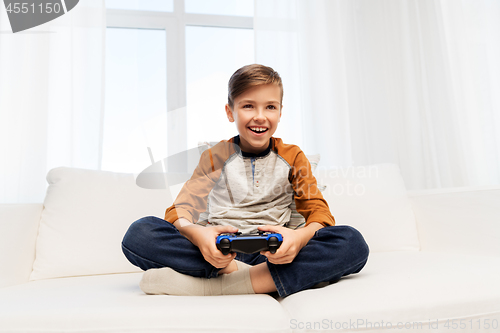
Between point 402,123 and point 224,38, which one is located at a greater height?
point 224,38

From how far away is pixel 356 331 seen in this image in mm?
560

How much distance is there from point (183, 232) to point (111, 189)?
16.5 inches

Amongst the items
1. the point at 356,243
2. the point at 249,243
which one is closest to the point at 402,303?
the point at 356,243

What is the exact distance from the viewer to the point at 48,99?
1.63 meters

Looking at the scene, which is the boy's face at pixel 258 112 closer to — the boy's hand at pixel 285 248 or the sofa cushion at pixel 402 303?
the boy's hand at pixel 285 248

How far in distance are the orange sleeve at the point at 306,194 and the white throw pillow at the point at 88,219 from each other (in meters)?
0.43

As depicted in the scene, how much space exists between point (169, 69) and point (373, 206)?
1.29 metres

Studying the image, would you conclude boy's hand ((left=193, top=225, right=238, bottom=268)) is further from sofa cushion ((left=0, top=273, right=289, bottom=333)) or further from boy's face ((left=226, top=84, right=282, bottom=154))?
boy's face ((left=226, top=84, right=282, bottom=154))

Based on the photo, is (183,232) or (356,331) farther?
(183,232)

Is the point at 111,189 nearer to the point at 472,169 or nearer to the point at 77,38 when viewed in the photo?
the point at 77,38

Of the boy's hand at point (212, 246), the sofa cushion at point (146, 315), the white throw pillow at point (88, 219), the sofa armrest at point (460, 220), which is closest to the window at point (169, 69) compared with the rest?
the white throw pillow at point (88, 219)

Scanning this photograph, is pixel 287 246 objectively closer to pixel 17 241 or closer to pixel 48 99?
pixel 17 241

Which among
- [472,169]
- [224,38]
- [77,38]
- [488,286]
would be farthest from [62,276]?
[472,169]

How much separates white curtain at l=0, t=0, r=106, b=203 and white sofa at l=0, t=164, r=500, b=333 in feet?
1.93
